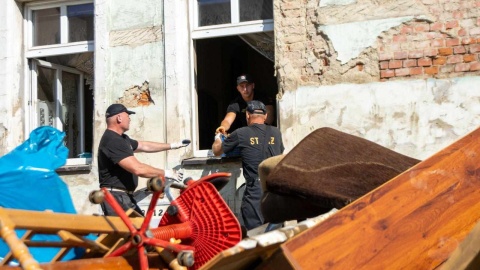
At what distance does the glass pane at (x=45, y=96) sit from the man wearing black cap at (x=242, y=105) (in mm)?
2207

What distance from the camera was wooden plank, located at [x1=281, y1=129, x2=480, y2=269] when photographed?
2.96m

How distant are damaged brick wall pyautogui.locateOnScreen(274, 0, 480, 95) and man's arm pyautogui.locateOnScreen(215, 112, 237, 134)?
679mm

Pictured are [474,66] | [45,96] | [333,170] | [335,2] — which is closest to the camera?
[333,170]

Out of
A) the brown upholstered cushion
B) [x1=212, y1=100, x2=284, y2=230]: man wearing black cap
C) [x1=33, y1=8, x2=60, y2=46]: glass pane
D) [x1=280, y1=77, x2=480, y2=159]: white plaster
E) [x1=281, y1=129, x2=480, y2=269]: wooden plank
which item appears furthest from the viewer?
[x1=33, y1=8, x2=60, y2=46]: glass pane

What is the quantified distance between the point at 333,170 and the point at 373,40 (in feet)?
11.5

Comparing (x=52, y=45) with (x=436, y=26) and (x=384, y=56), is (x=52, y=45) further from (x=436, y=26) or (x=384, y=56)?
(x=436, y=26)

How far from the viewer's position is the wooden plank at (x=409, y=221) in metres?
2.96

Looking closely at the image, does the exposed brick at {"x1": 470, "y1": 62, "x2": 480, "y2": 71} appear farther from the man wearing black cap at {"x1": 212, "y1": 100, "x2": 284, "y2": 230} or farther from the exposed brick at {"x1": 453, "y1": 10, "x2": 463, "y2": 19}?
the man wearing black cap at {"x1": 212, "y1": 100, "x2": 284, "y2": 230}

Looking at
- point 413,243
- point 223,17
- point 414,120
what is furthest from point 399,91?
point 413,243

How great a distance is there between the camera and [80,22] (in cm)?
842

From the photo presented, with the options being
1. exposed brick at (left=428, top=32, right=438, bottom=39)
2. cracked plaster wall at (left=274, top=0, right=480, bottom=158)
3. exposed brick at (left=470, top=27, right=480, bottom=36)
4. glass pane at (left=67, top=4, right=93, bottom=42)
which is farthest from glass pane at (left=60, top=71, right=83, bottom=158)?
exposed brick at (left=470, top=27, right=480, bottom=36)

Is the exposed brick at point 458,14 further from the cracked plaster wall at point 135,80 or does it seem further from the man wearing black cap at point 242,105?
the cracked plaster wall at point 135,80

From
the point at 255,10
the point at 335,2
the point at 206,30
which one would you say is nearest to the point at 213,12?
the point at 206,30

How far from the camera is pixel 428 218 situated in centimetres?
309
